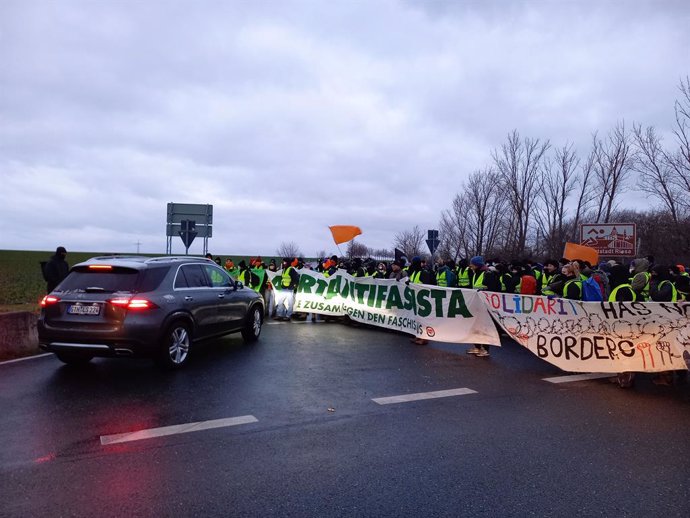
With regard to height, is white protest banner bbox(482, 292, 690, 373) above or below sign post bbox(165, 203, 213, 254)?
below

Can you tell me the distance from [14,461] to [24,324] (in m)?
5.71

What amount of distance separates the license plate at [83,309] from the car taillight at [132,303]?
232 millimetres

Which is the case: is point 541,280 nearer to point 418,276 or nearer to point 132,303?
point 418,276

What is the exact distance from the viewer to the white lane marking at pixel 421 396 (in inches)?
249

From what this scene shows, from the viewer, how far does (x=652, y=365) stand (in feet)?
24.1

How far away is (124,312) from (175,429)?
262 centimetres

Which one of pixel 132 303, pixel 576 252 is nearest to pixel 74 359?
pixel 132 303

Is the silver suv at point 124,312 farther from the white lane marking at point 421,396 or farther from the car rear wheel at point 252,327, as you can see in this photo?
the white lane marking at point 421,396

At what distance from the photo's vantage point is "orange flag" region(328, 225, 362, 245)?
15.7 meters

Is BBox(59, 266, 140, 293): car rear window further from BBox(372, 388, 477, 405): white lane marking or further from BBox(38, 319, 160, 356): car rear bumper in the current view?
BBox(372, 388, 477, 405): white lane marking

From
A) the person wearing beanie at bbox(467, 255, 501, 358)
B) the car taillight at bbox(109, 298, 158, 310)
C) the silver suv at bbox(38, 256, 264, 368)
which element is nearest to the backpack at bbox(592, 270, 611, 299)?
the person wearing beanie at bbox(467, 255, 501, 358)

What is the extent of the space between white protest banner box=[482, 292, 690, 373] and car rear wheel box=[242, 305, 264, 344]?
5048 mm

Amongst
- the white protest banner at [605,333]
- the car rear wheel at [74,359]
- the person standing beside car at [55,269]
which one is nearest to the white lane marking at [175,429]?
the car rear wheel at [74,359]

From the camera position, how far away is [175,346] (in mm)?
7883
